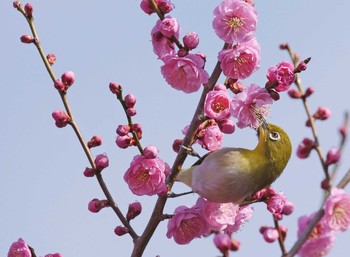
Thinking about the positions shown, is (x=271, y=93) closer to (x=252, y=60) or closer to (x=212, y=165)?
(x=252, y=60)

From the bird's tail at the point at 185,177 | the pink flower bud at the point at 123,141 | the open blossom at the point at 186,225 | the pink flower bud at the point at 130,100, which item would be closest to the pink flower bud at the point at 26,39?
the pink flower bud at the point at 130,100

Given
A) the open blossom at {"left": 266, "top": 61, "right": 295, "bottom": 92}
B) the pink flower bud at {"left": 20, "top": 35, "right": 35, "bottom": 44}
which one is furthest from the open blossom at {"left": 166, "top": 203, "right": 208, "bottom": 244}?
the pink flower bud at {"left": 20, "top": 35, "right": 35, "bottom": 44}

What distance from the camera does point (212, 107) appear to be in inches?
150

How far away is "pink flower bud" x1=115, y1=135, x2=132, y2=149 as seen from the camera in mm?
3895

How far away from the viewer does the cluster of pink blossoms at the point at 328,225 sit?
293 cm

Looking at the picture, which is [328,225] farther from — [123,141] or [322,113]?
[123,141]

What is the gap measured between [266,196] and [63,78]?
5.37 feet

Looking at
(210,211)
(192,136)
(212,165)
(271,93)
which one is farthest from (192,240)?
(271,93)

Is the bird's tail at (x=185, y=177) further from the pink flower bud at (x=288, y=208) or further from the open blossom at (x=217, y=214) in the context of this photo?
the pink flower bud at (x=288, y=208)

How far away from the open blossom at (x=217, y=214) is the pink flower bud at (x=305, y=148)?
1.00 meters

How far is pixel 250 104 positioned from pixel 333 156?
41.9 inches

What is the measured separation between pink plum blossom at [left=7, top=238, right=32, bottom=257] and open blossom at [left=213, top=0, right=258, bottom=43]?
1901 millimetres

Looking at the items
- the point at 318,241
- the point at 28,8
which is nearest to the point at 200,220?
the point at 318,241

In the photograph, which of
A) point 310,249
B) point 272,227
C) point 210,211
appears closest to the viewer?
point 310,249
